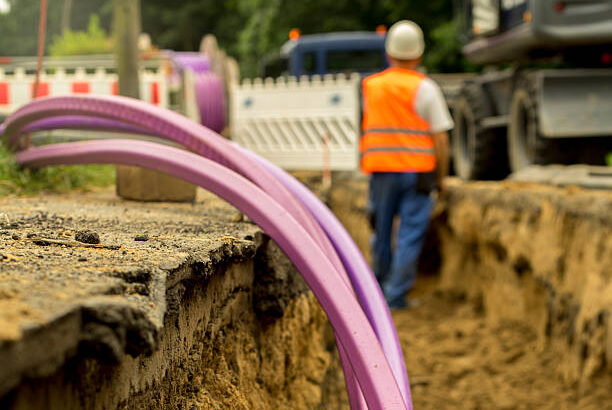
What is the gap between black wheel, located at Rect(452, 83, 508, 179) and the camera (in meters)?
7.62

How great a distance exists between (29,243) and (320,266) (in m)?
0.65

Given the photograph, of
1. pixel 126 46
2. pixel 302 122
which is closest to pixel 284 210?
pixel 126 46

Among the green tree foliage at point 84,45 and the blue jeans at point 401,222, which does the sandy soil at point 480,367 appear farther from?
the green tree foliage at point 84,45

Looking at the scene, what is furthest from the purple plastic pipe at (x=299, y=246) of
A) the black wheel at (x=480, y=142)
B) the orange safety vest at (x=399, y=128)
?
the black wheel at (x=480, y=142)

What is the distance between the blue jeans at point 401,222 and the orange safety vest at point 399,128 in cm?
9

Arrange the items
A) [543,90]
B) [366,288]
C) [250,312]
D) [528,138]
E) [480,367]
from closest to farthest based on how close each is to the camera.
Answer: [366,288] < [250,312] < [480,367] < [543,90] < [528,138]

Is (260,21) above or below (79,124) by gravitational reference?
above

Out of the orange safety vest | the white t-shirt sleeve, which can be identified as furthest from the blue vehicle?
the white t-shirt sleeve

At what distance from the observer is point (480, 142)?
759 cm

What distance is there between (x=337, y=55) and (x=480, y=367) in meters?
7.98

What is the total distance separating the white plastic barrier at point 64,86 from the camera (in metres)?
7.82

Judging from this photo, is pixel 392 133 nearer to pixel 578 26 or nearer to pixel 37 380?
pixel 578 26

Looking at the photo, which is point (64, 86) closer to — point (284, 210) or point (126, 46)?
point (126, 46)

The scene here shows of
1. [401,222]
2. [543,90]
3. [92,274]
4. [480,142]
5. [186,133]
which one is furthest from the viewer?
[480,142]
